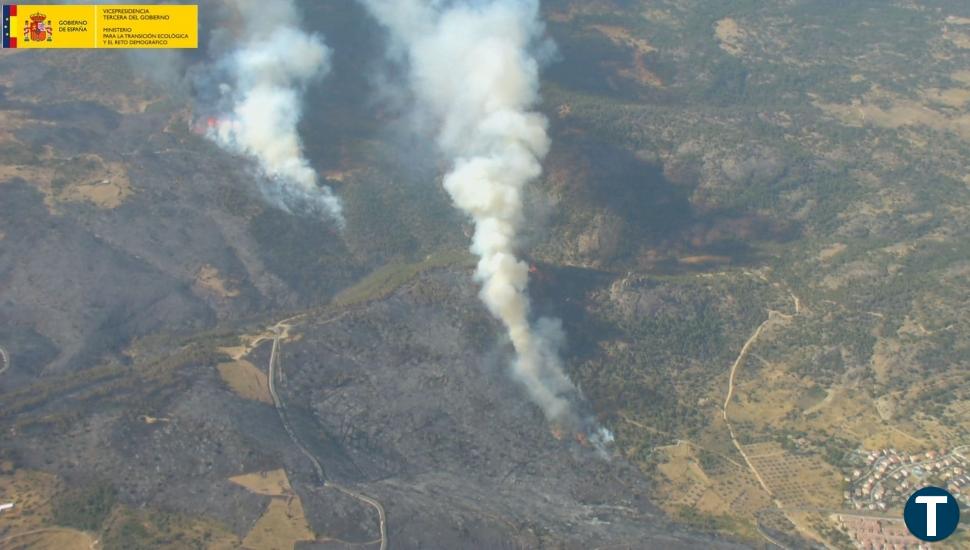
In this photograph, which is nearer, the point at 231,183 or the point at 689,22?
the point at 231,183

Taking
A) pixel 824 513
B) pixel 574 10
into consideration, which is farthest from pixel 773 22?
pixel 824 513

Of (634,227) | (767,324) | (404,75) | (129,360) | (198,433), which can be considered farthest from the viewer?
(404,75)

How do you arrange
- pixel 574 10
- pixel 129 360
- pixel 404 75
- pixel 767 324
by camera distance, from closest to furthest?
pixel 129 360, pixel 767 324, pixel 404 75, pixel 574 10

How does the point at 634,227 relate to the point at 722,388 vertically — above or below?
above

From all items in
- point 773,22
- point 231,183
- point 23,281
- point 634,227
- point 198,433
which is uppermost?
point 773,22

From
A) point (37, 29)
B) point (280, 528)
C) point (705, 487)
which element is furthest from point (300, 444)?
point (37, 29)

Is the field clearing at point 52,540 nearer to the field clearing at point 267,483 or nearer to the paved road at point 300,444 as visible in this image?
the field clearing at point 267,483

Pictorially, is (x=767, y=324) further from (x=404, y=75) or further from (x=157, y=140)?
(x=157, y=140)

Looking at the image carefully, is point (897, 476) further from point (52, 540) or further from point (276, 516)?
point (52, 540)
